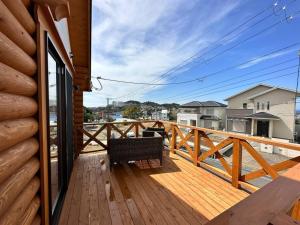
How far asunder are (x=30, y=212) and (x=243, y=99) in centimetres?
2389

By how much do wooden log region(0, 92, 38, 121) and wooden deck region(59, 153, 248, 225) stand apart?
1707 millimetres

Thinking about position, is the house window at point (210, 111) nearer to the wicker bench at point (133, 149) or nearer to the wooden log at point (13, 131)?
the wicker bench at point (133, 149)

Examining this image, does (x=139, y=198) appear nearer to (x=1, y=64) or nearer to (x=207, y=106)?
(x=1, y=64)

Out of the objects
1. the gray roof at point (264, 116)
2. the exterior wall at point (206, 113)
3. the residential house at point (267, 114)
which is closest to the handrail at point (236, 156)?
the gray roof at point (264, 116)

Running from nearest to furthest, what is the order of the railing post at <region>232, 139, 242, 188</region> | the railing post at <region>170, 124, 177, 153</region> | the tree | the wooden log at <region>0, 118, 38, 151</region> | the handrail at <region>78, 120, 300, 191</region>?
the wooden log at <region>0, 118, 38, 151</region> → the handrail at <region>78, 120, 300, 191</region> → the railing post at <region>232, 139, 242, 188</region> → the railing post at <region>170, 124, 177, 153</region> → the tree

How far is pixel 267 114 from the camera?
16516mm

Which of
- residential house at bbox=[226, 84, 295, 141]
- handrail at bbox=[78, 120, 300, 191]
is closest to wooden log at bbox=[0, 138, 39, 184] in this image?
handrail at bbox=[78, 120, 300, 191]

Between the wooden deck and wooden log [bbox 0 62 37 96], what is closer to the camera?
wooden log [bbox 0 62 37 96]

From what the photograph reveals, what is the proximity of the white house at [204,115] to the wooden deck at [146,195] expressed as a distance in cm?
2036

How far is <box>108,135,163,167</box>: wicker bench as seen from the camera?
12.1 feet

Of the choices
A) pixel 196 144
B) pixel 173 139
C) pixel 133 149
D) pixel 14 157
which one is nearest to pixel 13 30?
pixel 14 157

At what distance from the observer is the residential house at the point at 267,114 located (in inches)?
615

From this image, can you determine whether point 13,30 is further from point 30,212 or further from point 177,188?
point 177,188

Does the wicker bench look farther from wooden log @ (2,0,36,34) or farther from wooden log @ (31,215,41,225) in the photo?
wooden log @ (2,0,36,34)
